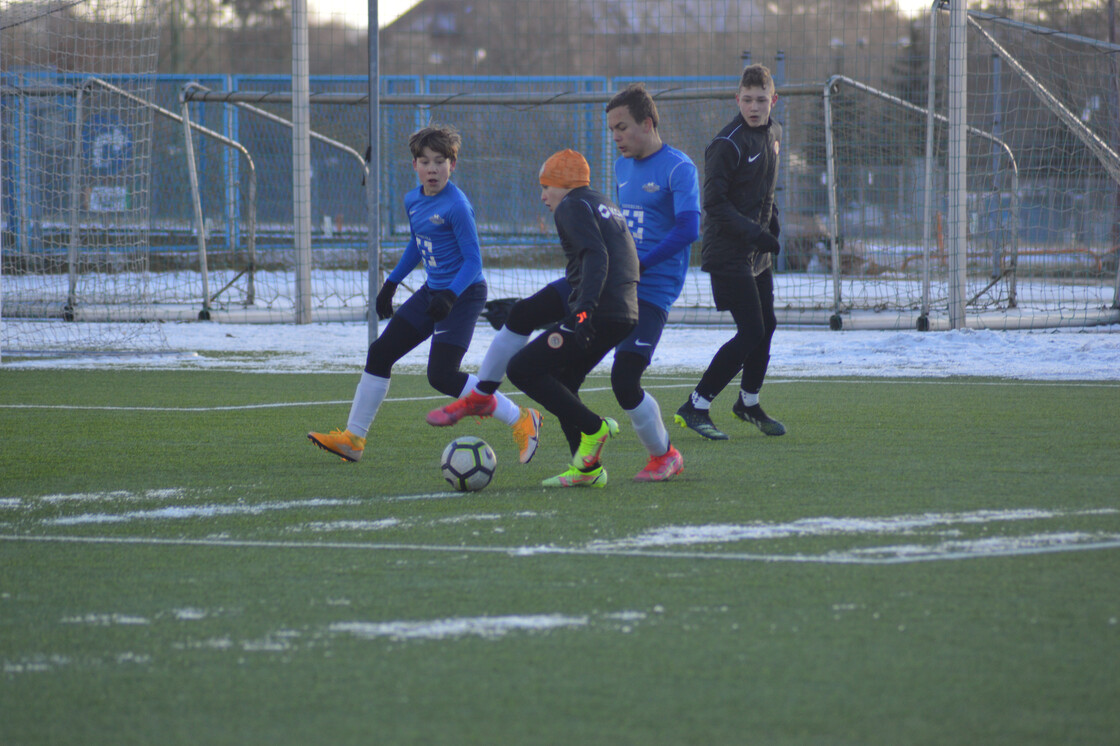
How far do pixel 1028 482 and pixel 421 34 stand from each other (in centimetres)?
2718

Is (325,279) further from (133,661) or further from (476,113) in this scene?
(133,661)

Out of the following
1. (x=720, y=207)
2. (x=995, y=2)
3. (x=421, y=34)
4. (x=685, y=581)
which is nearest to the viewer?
(x=685, y=581)

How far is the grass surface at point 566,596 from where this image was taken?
277cm

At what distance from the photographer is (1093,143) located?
14.9 m

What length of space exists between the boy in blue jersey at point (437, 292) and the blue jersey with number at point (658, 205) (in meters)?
0.83

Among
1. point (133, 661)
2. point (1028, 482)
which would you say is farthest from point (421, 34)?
point (133, 661)

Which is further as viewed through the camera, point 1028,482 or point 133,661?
point 1028,482

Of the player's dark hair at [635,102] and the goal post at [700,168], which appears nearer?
the player's dark hair at [635,102]

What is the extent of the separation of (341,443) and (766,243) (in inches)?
94.2

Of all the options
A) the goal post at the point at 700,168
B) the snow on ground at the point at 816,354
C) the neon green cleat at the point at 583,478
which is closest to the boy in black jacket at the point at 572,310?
the neon green cleat at the point at 583,478

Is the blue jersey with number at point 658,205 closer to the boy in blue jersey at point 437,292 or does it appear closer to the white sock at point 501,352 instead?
the white sock at point 501,352

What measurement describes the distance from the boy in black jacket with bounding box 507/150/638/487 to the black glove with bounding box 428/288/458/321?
773mm

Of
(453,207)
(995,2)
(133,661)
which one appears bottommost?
(133,661)

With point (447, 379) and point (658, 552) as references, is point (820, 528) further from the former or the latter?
point (447, 379)
